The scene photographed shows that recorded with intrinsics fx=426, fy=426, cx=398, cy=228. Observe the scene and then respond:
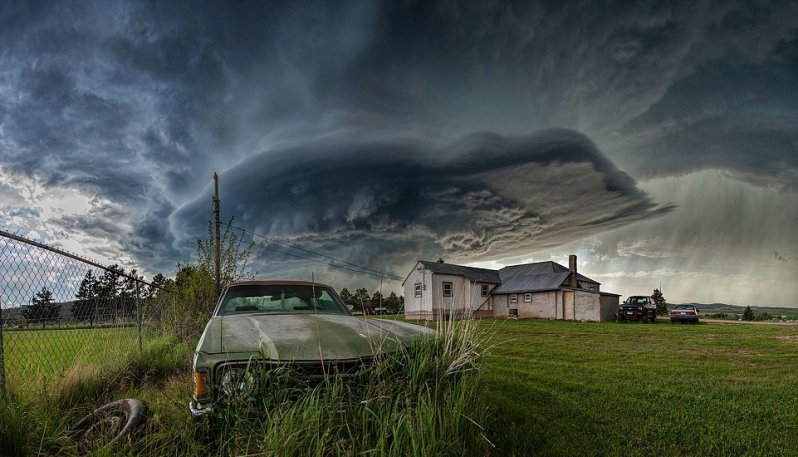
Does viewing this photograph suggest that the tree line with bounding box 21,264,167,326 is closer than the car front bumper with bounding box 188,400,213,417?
No

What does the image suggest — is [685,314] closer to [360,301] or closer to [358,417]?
[360,301]

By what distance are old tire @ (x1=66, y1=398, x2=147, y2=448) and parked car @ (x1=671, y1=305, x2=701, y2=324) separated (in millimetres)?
32276

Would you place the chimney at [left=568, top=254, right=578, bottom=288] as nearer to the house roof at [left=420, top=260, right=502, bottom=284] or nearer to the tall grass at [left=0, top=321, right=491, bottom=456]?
the house roof at [left=420, top=260, right=502, bottom=284]

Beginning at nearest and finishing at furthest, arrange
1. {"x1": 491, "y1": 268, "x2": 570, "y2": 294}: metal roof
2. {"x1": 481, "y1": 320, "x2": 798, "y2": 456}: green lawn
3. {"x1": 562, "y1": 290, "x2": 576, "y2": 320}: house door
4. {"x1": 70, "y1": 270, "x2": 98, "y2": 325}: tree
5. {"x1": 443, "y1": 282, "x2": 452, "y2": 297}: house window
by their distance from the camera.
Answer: {"x1": 481, "y1": 320, "x2": 798, "y2": 456}: green lawn < {"x1": 70, "y1": 270, "x2": 98, "y2": 325}: tree < {"x1": 562, "y1": 290, "x2": 576, "y2": 320}: house door < {"x1": 443, "y1": 282, "x2": 452, "y2": 297}: house window < {"x1": 491, "y1": 268, "x2": 570, "y2": 294}: metal roof

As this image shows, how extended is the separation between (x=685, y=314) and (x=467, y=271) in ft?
51.8

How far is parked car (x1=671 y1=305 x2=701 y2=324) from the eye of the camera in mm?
28114

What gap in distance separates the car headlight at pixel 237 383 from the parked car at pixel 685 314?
106ft

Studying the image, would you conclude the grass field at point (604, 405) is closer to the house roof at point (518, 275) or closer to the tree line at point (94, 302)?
the tree line at point (94, 302)

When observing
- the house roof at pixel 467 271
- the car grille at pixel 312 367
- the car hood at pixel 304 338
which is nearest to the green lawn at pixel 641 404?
the car hood at pixel 304 338

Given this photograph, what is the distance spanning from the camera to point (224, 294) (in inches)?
217

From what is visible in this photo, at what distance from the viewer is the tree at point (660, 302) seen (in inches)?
1706

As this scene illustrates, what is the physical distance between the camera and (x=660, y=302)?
160 ft

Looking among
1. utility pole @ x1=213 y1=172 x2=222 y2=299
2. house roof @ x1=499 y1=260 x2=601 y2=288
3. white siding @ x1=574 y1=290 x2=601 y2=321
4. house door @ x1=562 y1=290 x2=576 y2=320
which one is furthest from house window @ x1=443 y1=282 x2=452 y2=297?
utility pole @ x1=213 y1=172 x2=222 y2=299

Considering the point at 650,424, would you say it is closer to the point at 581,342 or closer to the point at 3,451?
the point at 3,451
